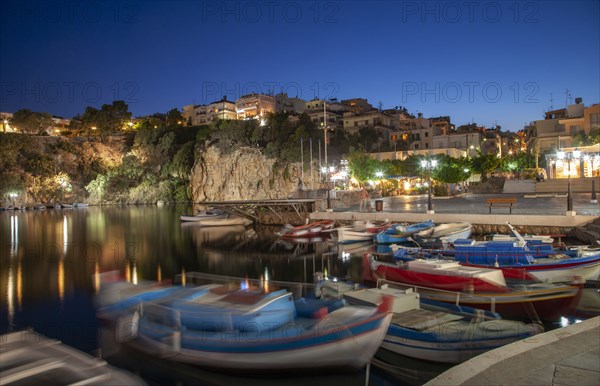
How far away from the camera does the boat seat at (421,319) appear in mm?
10016

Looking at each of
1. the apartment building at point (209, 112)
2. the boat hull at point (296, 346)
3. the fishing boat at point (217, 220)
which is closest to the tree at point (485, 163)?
the fishing boat at point (217, 220)

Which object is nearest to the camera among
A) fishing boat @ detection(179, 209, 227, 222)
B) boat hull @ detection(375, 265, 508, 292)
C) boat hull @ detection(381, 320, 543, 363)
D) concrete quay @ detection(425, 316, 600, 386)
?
concrete quay @ detection(425, 316, 600, 386)

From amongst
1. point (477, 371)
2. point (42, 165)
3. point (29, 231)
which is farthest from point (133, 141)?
point (477, 371)

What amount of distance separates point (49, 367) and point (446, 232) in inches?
920

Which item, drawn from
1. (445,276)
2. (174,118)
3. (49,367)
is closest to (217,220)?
(445,276)

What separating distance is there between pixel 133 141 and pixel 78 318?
10513 centimetres

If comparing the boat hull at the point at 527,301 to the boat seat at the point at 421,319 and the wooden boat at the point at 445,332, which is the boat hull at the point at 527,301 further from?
the boat seat at the point at 421,319

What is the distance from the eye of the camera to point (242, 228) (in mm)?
45938

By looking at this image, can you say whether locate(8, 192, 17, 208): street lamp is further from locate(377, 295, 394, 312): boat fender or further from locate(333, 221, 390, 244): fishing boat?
locate(377, 295, 394, 312): boat fender

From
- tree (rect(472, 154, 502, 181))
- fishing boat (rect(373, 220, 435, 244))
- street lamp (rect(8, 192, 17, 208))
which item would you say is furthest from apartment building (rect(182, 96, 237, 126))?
fishing boat (rect(373, 220, 435, 244))

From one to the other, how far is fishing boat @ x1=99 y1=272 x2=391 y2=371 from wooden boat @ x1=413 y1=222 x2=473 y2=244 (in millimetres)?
16599

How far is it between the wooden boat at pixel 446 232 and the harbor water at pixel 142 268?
3978mm

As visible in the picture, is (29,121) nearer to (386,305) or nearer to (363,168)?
(363,168)

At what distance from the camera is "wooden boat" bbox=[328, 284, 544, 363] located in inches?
378
